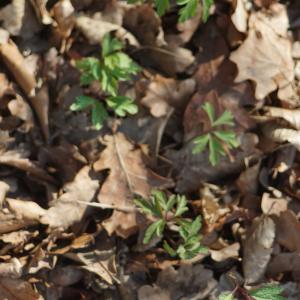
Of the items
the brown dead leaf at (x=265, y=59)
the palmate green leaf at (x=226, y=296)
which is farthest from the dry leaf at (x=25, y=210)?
the brown dead leaf at (x=265, y=59)

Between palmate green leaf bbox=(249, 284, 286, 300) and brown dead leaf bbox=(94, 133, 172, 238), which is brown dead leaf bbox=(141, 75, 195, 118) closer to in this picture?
brown dead leaf bbox=(94, 133, 172, 238)

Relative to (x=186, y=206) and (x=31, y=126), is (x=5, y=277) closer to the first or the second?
(x=31, y=126)

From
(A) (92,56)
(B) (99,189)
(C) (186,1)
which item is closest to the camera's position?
(C) (186,1)

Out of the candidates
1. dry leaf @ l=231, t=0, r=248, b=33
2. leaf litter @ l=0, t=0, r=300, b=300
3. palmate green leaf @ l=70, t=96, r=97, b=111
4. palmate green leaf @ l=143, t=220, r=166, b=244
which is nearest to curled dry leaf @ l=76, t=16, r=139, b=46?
leaf litter @ l=0, t=0, r=300, b=300

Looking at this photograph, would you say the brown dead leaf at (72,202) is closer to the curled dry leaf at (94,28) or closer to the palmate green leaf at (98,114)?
the palmate green leaf at (98,114)

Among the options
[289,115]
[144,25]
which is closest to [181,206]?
[289,115]

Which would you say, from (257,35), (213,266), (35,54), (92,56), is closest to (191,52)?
(257,35)

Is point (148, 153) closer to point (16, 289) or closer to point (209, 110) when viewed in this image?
point (209, 110)
